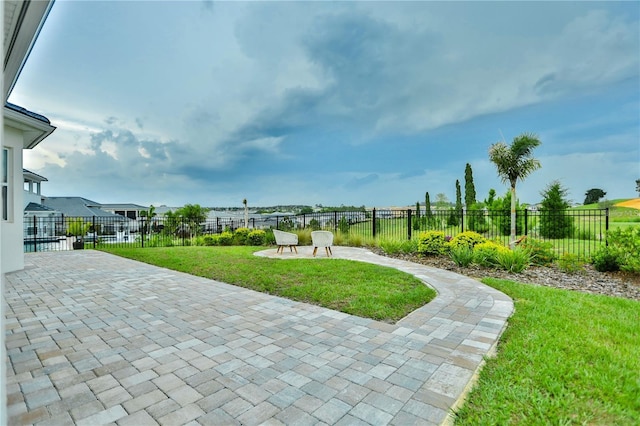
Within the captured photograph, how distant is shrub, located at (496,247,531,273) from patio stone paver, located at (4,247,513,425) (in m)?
2.31

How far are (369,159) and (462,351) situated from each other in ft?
57.7

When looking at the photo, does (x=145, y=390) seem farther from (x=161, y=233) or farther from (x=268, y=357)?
(x=161, y=233)

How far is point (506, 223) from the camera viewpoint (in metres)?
14.6

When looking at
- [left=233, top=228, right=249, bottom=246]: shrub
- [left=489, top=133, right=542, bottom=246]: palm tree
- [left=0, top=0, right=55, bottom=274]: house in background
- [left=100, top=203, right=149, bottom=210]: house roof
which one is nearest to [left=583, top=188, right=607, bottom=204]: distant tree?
[left=489, top=133, right=542, bottom=246]: palm tree

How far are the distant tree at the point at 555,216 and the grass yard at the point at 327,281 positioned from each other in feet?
35.8

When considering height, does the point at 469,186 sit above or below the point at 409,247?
above

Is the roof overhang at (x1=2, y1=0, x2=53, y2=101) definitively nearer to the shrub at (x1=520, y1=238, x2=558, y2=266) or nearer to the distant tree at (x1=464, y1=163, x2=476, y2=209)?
the shrub at (x1=520, y1=238, x2=558, y2=266)

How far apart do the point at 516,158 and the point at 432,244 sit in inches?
140

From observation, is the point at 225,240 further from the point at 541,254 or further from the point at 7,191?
the point at 541,254

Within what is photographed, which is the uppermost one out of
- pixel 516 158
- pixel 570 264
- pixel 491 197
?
pixel 516 158

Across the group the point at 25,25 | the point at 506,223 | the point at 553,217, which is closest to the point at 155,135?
the point at 25,25

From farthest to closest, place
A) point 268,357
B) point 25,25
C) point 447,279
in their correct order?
point 447,279 → point 268,357 → point 25,25

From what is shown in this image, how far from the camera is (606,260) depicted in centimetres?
672

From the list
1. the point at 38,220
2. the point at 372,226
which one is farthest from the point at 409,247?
the point at 38,220
